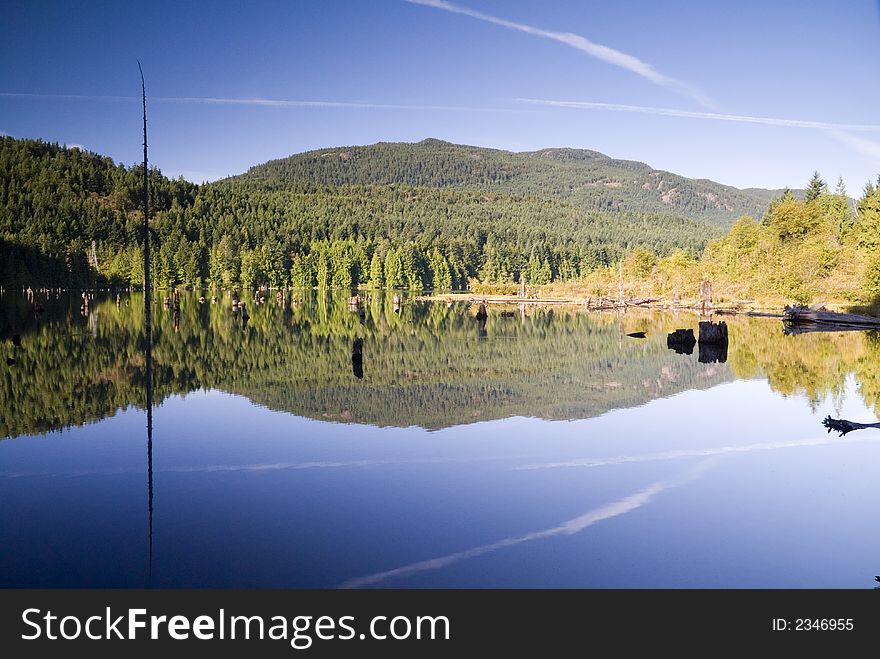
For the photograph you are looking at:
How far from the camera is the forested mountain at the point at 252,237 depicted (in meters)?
122

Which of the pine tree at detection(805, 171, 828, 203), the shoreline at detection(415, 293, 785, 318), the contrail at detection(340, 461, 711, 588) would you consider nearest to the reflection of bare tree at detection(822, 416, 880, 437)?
the contrail at detection(340, 461, 711, 588)

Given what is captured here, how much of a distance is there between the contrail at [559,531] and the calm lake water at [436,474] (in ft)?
0.11

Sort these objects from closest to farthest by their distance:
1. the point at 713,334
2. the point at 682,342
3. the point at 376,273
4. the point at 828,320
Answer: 1. the point at 713,334
2. the point at 682,342
3. the point at 828,320
4. the point at 376,273

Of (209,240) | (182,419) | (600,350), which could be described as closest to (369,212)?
(209,240)

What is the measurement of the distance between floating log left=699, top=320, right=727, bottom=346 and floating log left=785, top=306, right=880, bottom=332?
1105 cm

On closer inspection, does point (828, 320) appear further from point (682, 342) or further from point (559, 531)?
point (559, 531)

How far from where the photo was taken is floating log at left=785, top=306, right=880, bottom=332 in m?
37.7

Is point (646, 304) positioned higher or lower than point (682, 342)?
higher

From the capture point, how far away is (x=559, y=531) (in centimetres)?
814

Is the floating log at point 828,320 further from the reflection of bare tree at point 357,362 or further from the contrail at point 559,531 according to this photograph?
the contrail at point 559,531

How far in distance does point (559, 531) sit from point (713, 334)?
2280cm

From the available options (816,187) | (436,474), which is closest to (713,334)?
(436,474)

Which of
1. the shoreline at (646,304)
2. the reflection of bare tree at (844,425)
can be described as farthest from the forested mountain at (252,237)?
the reflection of bare tree at (844,425)

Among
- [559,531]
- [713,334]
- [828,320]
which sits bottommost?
[559,531]
